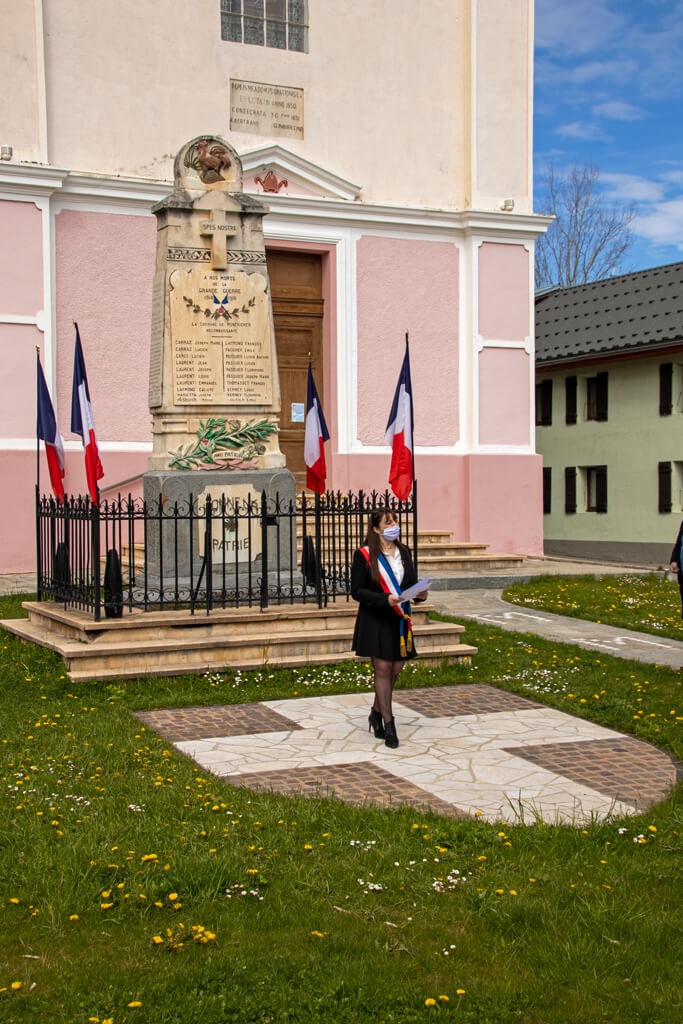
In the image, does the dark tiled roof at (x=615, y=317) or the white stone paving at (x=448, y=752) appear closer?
the white stone paving at (x=448, y=752)

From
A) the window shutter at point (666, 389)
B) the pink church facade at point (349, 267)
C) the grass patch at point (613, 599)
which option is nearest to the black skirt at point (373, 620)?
the grass patch at point (613, 599)

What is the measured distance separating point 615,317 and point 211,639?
2256cm

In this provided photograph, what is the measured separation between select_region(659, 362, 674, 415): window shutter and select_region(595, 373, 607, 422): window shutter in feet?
6.80

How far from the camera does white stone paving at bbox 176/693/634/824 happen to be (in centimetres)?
668

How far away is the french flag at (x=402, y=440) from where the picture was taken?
38.2 ft

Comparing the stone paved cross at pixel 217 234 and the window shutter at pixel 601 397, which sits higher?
the stone paved cross at pixel 217 234

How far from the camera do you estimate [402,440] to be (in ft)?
38.5

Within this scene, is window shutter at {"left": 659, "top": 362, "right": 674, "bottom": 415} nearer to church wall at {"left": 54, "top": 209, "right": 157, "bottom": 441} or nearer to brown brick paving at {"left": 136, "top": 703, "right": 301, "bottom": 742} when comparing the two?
church wall at {"left": 54, "top": 209, "right": 157, "bottom": 441}

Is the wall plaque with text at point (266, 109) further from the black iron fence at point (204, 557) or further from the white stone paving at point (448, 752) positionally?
the white stone paving at point (448, 752)

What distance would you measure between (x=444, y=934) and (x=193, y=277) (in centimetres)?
822

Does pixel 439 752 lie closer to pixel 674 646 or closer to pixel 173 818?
pixel 173 818

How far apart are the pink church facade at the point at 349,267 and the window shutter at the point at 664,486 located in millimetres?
7835

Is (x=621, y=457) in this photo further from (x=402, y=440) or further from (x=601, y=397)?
(x=402, y=440)

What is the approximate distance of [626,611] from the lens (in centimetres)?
1470
